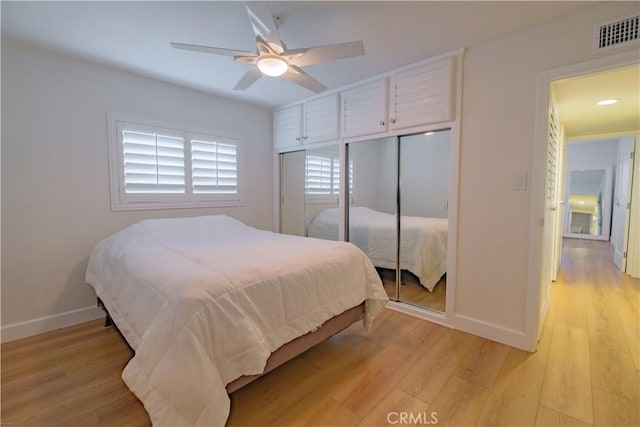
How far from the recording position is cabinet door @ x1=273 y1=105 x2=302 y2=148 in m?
3.66

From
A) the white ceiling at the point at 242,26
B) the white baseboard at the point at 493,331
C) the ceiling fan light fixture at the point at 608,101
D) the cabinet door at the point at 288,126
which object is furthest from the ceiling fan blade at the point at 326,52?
the ceiling fan light fixture at the point at 608,101

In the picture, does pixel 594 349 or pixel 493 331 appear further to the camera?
pixel 493 331

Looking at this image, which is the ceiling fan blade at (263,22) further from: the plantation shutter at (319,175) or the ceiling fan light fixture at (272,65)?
the plantation shutter at (319,175)

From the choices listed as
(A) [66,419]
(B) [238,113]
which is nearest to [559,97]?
(B) [238,113]

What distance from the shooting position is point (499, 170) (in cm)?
223

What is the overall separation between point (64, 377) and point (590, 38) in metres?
4.10

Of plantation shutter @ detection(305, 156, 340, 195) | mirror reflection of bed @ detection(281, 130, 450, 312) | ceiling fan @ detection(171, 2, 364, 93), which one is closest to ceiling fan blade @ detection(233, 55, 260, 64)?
ceiling fan @ detection(171, 2, 364, 93)

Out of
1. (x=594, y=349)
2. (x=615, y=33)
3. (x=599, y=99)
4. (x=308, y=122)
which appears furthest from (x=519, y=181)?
(x=308, y=122)

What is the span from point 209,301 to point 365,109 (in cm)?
247

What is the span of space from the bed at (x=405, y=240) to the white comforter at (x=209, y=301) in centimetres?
93

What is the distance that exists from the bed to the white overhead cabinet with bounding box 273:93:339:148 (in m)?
0.95

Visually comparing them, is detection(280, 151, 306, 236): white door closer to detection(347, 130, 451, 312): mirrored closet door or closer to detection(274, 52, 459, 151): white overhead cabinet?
detection(274, 52, 459, 151): white overhead cabinet

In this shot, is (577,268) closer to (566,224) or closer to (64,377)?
(566,224)

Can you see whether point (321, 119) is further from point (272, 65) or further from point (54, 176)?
point (54, 176)
